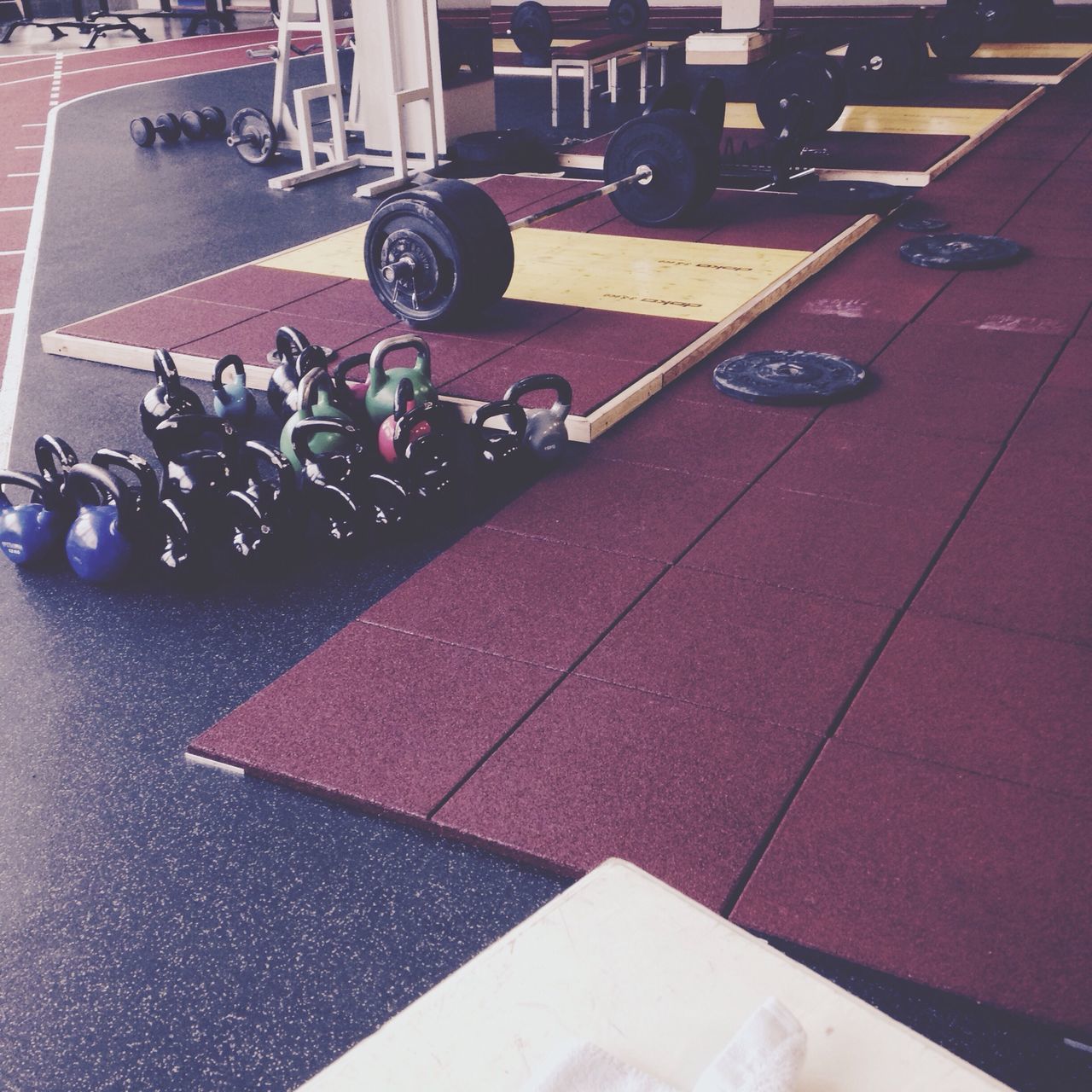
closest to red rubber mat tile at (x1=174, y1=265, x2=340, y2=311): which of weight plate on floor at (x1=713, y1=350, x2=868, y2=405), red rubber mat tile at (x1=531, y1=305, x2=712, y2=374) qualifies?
red rubber mat tile at (x1=531, y1=305, x2=712, y2=374)

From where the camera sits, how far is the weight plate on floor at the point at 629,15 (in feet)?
27.5

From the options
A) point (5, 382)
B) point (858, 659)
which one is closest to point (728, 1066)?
point (858, 659)

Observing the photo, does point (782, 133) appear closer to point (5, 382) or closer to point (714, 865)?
point (5, 382)

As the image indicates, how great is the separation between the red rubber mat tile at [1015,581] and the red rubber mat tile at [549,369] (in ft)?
3.30

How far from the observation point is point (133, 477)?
2.77 meters

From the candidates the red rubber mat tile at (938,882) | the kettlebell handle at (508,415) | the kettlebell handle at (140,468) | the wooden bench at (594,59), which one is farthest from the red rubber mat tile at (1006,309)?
the wooden bench at (594,59)

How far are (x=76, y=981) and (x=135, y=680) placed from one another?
67 centimetres

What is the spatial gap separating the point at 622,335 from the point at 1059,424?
4.02ft

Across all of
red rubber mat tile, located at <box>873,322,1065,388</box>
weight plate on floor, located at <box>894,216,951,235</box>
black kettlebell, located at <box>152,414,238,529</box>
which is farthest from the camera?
weight plate on floor, located at <box>894,216,951,235</box>

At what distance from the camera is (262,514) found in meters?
2.23

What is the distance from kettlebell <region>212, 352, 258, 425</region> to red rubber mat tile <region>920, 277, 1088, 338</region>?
2023 millimetres

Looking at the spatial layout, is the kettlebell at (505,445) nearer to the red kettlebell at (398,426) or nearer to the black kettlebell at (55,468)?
the red kettlebell at (398,426)

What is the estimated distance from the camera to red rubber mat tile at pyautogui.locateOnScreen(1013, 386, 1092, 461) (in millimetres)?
2617

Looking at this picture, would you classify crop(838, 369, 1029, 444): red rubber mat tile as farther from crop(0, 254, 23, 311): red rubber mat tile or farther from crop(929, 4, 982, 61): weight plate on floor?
crop(929, 4, 982, 61): weight plate on floor
